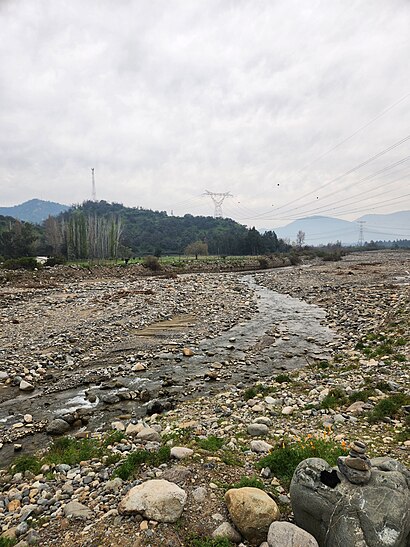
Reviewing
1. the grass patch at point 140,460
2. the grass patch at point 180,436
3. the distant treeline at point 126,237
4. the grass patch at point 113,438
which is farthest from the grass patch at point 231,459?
the distant treeline at point 126,237

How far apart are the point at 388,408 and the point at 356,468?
4.53 metres

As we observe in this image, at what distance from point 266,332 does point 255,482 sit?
14395 mm

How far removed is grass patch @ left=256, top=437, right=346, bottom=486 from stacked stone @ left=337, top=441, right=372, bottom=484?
5.16ft

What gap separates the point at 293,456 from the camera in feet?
19.4

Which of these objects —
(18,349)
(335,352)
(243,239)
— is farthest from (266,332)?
(243,239)

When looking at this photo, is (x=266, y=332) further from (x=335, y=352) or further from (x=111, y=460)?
(x=111, y=460)

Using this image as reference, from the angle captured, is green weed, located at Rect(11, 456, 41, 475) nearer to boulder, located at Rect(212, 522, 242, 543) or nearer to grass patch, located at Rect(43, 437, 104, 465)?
grass patch, located at Rect(43, 437, 104, 465)

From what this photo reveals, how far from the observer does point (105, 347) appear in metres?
16.1

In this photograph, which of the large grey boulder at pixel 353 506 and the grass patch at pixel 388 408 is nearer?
the large grey boulder at pixel 353 506

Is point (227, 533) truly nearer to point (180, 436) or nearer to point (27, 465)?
point (180, 436)

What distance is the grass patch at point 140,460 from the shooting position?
5.87 m

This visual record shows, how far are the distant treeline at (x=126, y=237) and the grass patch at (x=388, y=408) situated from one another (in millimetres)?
69700

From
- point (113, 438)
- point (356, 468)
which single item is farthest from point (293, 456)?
point (113, 438)

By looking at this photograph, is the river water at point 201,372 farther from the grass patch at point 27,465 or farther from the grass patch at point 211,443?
the grass patch at point 211,443
